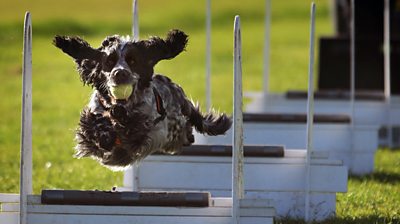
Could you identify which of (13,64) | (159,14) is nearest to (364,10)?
(13,64)

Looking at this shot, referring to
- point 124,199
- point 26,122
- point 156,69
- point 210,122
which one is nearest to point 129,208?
point 124,199

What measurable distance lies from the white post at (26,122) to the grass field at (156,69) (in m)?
1.89

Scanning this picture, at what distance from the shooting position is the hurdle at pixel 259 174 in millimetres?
6648

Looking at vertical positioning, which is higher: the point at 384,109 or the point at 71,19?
the point at 71,19

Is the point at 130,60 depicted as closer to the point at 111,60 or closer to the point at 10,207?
the point at 111,60

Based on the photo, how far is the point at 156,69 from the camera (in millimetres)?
19016

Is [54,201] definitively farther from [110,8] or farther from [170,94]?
[110,8]

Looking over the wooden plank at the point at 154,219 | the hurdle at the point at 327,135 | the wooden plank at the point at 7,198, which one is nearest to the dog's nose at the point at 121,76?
the wooden plank at the point at 154,219

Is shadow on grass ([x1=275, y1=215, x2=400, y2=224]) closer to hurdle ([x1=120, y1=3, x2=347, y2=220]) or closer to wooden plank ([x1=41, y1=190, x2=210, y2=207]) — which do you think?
hurdle ([x1=120, y1=3, x2=347, y2=220])

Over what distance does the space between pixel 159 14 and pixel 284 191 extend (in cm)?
2395

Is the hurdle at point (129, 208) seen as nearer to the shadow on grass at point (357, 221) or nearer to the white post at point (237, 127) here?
the white post at point (237, 127)

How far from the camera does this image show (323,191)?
666 centimetres

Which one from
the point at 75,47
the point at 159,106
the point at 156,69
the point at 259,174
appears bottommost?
the point at 259,174

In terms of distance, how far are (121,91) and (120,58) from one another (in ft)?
0.63
